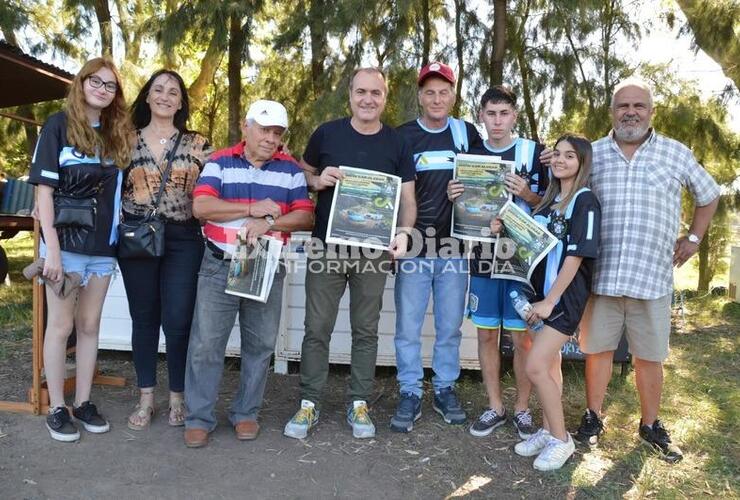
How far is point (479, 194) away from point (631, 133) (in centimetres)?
89

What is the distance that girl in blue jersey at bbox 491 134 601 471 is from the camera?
306 cm

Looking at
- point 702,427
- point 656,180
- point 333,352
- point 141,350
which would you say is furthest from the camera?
point 333,352

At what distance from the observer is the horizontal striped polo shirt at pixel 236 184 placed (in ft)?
10.3

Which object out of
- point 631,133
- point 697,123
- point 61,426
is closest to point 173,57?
point 61,426

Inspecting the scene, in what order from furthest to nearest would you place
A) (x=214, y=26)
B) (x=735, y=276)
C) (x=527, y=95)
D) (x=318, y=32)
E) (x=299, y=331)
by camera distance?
(x=735, y=276), (x=527, y=95), (x=214, y=26), (x=318, y=32), (x=299, y=331)

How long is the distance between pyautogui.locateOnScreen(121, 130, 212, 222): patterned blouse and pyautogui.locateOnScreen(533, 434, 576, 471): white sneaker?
7.66ft

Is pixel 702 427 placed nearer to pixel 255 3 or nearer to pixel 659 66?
pixel 659 66

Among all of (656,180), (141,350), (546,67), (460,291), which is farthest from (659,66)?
(141,350)

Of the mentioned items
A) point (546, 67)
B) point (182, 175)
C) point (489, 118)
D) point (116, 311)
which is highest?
point (546, 67)

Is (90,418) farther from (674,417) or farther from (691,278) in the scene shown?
(691,278)

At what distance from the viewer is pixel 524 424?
358 centimetres

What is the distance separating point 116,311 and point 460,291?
9.81 ft

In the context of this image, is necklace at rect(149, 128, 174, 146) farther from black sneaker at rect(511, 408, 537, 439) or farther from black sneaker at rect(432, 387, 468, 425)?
black sneaker at rect(511, 408, 537, 439)

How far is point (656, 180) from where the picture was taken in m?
3.27
